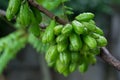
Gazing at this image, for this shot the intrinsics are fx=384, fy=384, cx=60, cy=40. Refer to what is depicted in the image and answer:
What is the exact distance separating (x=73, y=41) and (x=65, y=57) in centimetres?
4

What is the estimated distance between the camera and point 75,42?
0.79 m

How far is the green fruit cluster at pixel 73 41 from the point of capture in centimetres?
80

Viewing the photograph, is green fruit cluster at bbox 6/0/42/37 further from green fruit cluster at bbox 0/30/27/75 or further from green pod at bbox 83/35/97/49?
green fruit cluster at bbox 0/30/27/75

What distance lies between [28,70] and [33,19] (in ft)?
11.7

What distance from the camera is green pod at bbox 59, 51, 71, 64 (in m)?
0.81

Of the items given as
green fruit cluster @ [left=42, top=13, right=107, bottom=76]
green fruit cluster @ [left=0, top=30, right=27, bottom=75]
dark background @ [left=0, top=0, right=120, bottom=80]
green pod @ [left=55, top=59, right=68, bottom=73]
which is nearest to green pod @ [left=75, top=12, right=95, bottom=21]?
green fruit cluster @ [left=42, top=13, right=107, bottom=76]

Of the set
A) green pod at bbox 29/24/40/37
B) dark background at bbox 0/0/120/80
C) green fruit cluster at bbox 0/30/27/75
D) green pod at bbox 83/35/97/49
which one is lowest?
dark background at bbox 0/0/120/80

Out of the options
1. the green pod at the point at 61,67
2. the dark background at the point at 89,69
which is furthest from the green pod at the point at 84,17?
the dark background at the point at 89,69

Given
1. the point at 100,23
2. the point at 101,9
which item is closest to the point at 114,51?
the point at 100,23

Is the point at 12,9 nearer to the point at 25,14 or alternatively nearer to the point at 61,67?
the point at 25,14

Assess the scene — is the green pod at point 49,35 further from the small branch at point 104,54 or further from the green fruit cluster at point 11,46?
the green fruit cluster at point 11,46

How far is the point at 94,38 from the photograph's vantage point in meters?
0.81

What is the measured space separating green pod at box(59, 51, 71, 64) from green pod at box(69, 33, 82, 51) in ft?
0.09

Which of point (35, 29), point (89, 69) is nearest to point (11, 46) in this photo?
point (35, 29)
